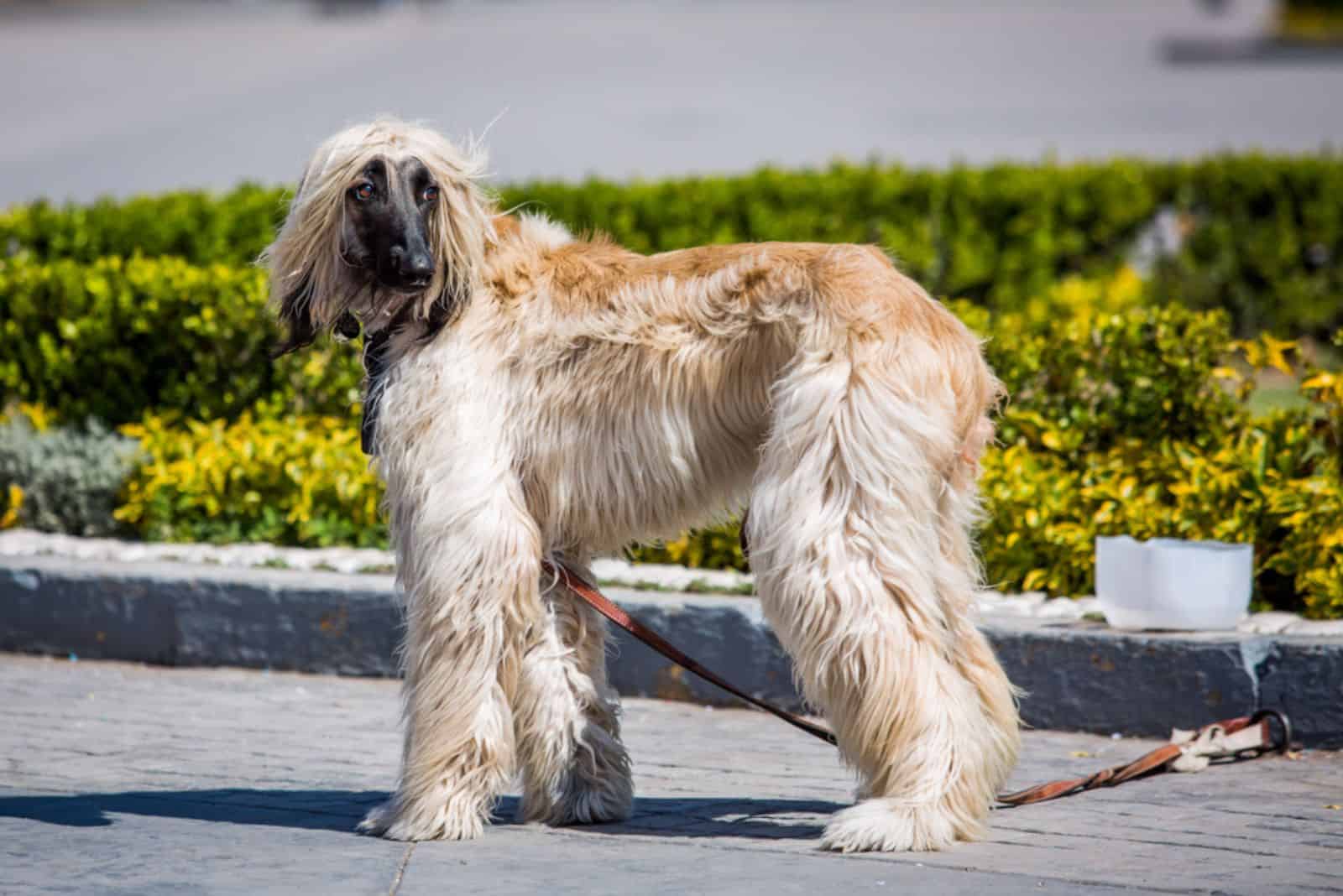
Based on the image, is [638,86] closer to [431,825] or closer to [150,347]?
[150,347]

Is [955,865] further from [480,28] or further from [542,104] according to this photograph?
[480,28]

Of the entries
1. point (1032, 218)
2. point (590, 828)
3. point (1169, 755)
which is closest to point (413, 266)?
point (590, 828)

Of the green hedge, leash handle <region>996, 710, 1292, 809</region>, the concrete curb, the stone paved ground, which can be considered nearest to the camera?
the stone paved ground

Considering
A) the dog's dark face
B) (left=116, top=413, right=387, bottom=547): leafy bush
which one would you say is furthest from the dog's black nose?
(left=116, top=413, right=387, bottom=547): leafy bush

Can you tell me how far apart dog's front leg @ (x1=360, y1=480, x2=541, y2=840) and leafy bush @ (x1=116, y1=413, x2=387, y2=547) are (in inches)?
127

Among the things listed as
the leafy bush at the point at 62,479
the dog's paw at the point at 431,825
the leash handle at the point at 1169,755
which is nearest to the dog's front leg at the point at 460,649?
the dog's paw at the point at 431,825

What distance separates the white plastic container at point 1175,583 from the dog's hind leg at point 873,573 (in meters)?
1.67

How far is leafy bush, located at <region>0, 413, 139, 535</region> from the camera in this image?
8.54 meters

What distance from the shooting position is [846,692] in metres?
4.66

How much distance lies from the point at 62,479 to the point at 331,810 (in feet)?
12.3

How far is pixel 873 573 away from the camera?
4.65 meters

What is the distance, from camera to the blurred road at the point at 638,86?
24.7 meters

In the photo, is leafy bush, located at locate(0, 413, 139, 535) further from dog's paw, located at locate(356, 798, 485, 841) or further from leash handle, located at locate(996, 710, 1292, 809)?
leash handle, located at locate(996, 710, 1292, 809)

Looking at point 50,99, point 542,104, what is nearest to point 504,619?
point 542,104
